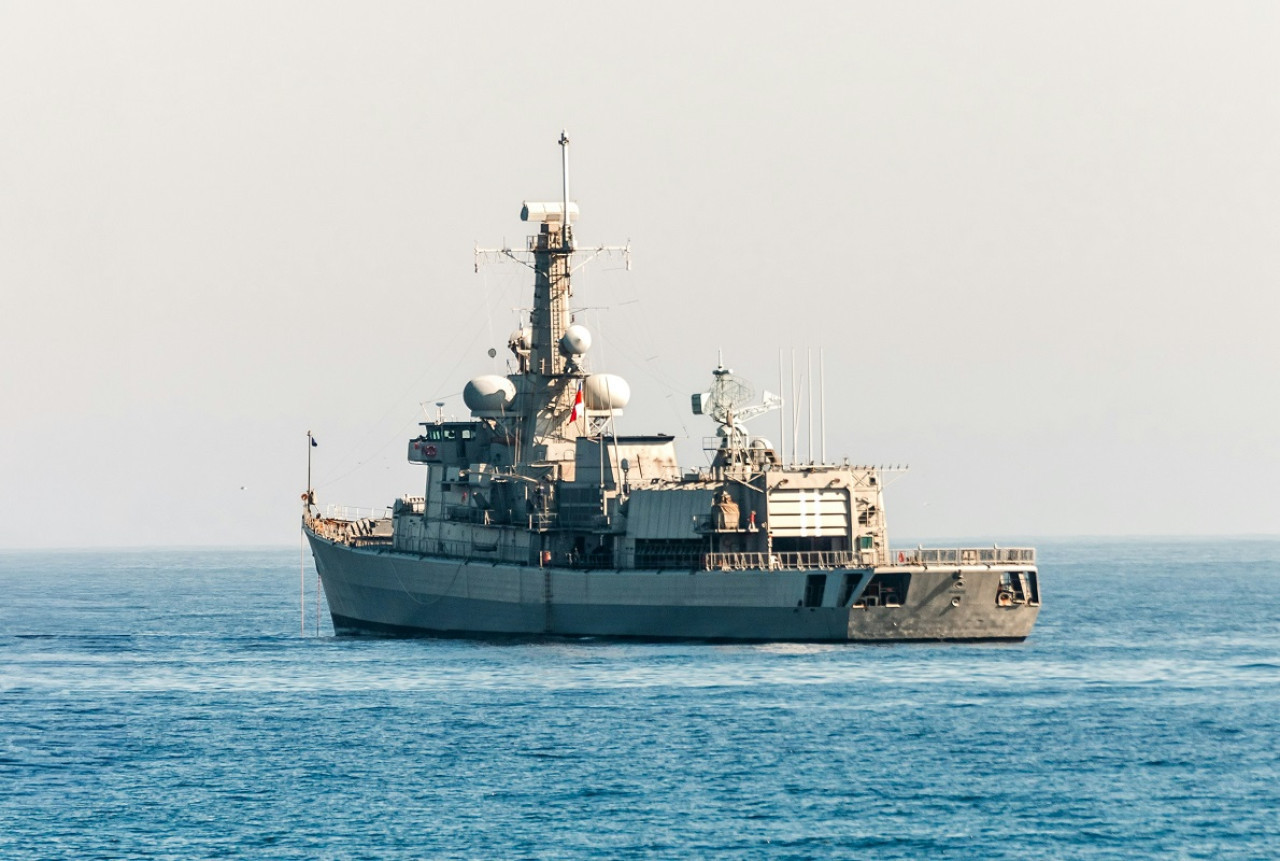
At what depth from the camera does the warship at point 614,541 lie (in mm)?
64125

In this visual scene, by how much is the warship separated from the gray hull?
0.07 metres

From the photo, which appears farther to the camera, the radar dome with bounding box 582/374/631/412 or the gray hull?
the radar dome with bounding box 582/374/631/412

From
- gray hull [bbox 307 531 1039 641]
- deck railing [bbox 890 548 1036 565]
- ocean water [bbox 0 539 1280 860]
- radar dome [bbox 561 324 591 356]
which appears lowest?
ocean water [bbox 0 539 1280 860]

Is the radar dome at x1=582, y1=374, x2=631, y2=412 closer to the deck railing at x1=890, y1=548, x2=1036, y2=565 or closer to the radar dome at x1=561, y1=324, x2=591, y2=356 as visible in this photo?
the radar dome at x1=561, y1=324, x2=591, y2=356

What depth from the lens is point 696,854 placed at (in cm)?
3544

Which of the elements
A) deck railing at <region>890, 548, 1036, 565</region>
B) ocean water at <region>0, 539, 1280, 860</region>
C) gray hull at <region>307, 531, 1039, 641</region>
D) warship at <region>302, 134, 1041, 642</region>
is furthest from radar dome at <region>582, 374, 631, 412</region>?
deck railing at <region>890, 548, 1036, 565</region>

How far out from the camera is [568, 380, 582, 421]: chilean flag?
249ft

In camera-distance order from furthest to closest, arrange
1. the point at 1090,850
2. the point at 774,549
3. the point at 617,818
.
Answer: the point at 774,549, the point at 617,818, the point at 1090,850

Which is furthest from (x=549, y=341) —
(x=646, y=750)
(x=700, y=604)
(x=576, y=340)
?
(x=646, y=750)

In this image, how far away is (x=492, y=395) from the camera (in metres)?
78.9

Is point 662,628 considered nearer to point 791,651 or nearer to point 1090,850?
point 791,651

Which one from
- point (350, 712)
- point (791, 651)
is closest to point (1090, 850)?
point (350, 712)

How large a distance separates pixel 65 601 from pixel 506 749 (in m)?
82.7

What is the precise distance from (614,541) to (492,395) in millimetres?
11217
